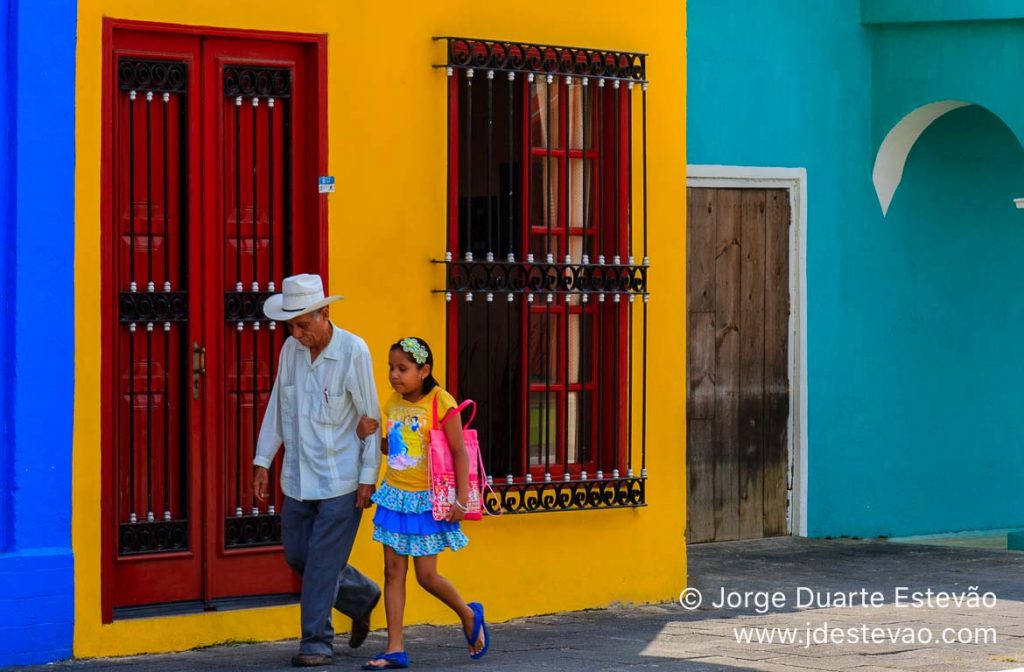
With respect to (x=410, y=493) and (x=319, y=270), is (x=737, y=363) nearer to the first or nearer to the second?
(x=319, y=270)

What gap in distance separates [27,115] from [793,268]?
6.60 metres

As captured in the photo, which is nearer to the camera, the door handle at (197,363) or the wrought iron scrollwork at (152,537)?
the wrought iron scrollwork at (152,537)

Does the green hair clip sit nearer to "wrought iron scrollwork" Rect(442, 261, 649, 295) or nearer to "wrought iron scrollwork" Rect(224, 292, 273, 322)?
"wrought iron scrollwork" Rect(224, 292, 273, 322)

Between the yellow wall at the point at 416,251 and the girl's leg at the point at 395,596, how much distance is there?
98 centimetres

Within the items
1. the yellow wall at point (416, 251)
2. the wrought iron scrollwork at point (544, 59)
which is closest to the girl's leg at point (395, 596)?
the yellow wall at point (416, 251)

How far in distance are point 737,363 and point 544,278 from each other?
3.42m

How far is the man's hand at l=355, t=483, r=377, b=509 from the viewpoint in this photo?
8.38 meters

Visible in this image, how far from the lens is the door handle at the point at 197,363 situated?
29.2 ft

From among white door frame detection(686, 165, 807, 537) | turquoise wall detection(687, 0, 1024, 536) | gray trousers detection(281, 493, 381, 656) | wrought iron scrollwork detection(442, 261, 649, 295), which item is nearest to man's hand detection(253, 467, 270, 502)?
gray trousers detection(281, 493, 381, 656)

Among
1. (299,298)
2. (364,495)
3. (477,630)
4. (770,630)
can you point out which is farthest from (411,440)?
(770,630)

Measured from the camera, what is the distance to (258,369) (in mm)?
9188

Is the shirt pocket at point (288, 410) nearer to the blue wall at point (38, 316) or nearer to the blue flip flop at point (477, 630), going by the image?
the blue wall at point (38, 316)

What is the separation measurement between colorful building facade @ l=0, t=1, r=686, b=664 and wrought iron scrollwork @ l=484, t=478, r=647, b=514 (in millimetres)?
17

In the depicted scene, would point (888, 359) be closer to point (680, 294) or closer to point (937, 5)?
point (937, 5)
